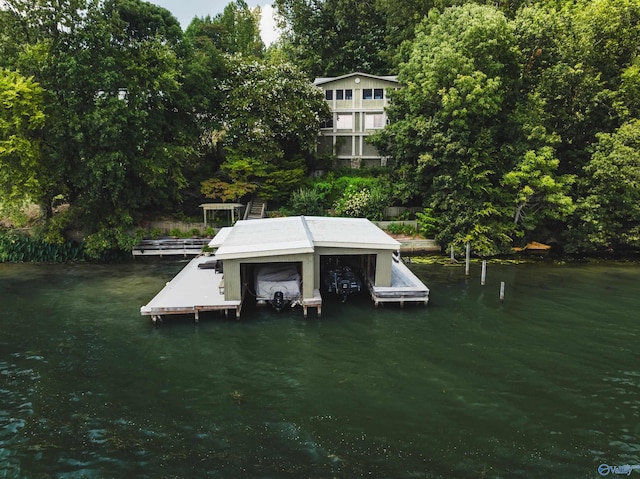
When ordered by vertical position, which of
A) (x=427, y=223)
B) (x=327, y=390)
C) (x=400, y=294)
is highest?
(x=427, y=223)

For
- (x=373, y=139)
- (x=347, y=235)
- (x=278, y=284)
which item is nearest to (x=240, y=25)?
(x=373, y=139)

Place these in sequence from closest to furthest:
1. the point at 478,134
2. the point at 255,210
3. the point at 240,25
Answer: the point at 478,134
the point at 255,210
the point at 240,25

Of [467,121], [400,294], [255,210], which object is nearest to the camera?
[400,294]

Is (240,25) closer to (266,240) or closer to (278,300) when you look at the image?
(266,240)

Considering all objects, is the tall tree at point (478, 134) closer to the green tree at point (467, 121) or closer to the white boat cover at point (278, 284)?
the green tree at point (467, 121)

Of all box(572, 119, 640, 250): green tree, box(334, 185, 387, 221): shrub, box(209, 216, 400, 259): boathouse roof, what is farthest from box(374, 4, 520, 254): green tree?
box(209, 216, 400, 259): boathouse roof

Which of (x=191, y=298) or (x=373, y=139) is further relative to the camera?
(x=373, y=139)

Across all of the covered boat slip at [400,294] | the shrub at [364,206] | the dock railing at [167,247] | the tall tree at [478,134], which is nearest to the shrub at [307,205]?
the shrub at [364,206]

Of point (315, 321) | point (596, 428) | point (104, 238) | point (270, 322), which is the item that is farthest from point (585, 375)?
point (104, 238)
